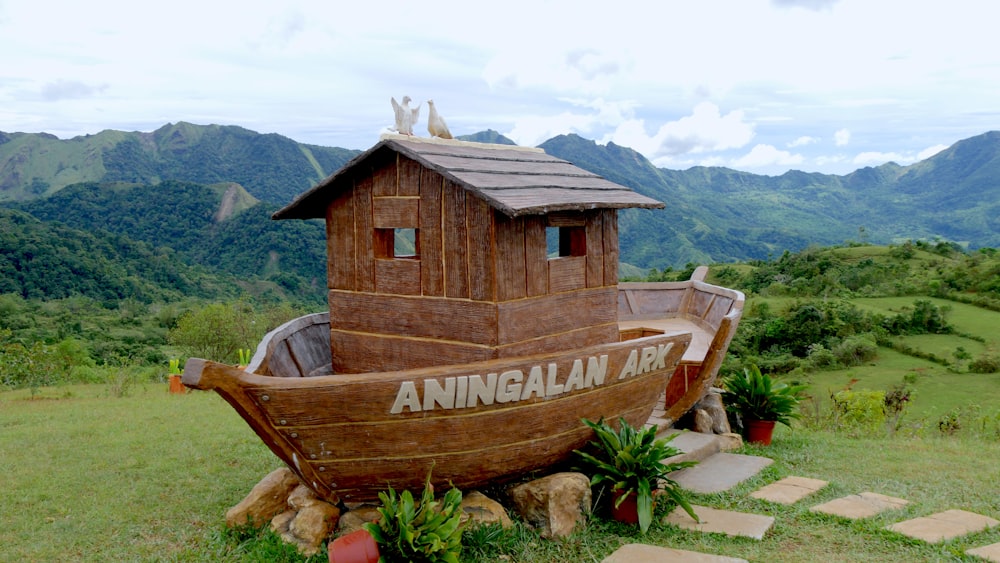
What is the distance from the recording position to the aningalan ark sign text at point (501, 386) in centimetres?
504

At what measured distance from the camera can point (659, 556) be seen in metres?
5.30

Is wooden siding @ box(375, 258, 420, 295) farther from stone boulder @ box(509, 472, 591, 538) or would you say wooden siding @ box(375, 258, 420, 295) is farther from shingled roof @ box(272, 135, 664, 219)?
stone boulder @ box(509, 472, 591, 538)

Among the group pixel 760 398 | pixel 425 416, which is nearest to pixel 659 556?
pixel 425 416

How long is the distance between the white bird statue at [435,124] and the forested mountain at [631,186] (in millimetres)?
51431

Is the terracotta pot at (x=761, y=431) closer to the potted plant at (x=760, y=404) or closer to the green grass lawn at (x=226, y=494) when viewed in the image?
the potted plant at (x=760, y=404)

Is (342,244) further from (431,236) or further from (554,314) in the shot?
(554,314)

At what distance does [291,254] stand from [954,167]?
14071 cm

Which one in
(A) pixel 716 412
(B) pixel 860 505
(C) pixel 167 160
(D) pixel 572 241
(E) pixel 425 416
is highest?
(C) pixel 167 160

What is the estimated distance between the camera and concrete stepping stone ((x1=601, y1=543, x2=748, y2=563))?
205 inches

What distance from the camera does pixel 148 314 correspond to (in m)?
42.1

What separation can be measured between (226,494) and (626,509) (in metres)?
3.99

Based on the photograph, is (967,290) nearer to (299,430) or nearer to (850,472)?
(850,472)

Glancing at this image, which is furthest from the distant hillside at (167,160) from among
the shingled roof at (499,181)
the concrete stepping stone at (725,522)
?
the concrete stepping stone at (725,522)

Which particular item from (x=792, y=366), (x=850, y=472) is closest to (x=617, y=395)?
(x=850, y=472)
